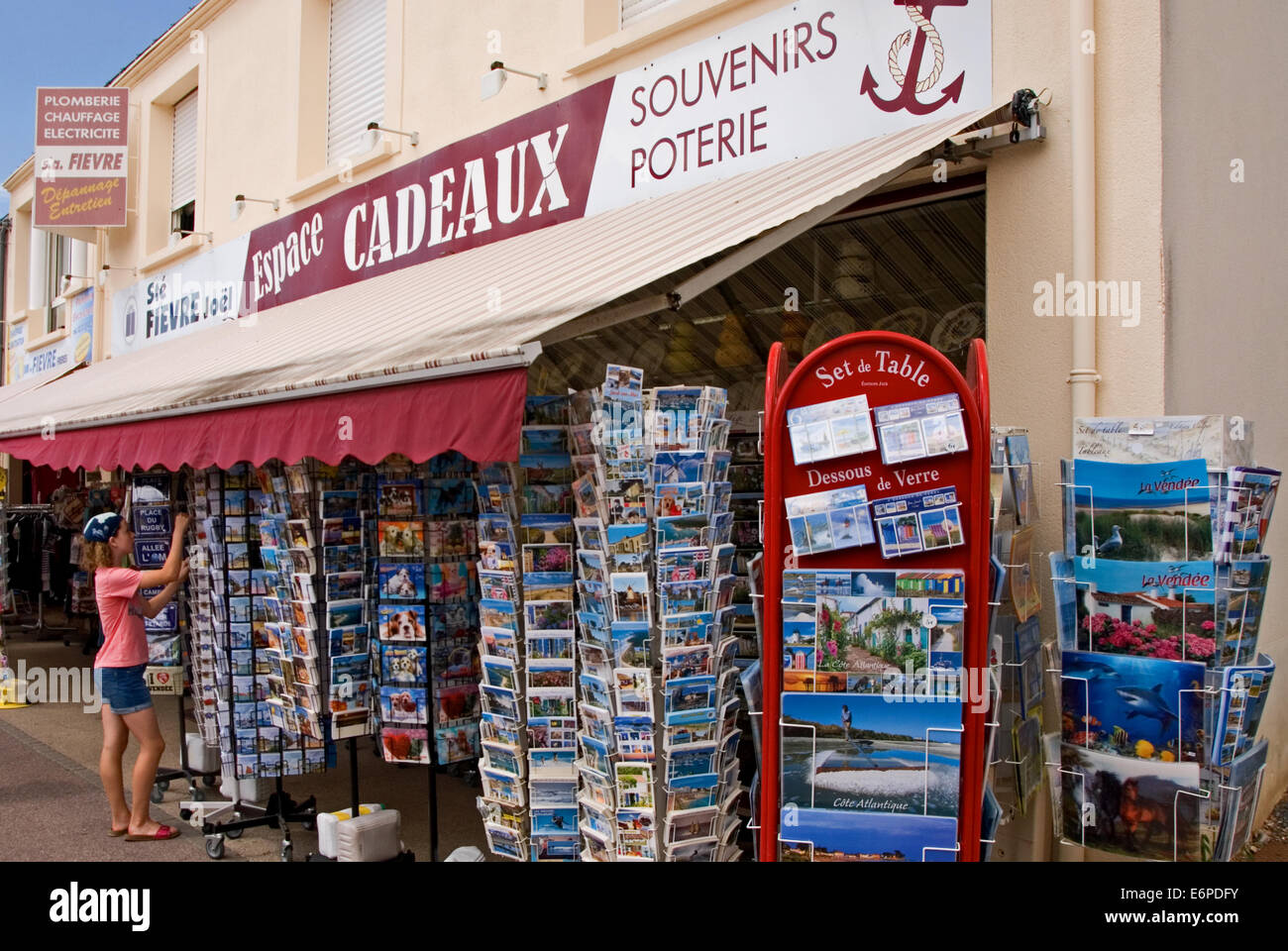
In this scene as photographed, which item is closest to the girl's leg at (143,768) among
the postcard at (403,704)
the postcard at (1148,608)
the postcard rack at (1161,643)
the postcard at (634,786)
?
the postcard at (403,704)

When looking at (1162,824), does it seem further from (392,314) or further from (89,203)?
(89,203)

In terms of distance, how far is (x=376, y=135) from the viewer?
9.26m

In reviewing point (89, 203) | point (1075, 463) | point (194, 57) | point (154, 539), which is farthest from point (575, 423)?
point (89, 203)

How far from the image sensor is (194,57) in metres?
12.9

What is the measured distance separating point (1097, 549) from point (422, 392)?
260 cm

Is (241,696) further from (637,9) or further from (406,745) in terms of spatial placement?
(637,9)

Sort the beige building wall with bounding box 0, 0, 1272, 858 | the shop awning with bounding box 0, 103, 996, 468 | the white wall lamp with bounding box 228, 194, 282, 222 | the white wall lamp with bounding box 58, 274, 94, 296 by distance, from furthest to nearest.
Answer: the white wall lamp with bounding box 58, 274, 94, 296 → the white wall lamp with bounding box 228, 194, 282, 222 → the beige building wall with bounding box 0, 0, 1272, 858 → the shop awning with bounding box 0, 103, 996, 468

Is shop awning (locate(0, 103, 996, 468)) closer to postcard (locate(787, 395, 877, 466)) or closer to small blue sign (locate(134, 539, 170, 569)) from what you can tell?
small blue sign (locate(134, 539, 170, 569))

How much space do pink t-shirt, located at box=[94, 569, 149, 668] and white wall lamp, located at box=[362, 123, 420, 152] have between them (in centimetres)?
451

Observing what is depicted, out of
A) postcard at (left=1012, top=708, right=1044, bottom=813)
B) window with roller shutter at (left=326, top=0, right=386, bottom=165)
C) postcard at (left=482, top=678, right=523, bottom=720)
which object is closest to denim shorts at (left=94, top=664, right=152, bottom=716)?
postcard at (left=482, top=678, right=523, bottom=720)

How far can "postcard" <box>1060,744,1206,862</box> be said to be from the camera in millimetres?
3514

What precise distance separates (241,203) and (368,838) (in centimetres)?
853

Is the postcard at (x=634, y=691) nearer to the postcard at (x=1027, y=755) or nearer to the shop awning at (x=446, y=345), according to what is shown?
the shop awning at (x=446, y=345)

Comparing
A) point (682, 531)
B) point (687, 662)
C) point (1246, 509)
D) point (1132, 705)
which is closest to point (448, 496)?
point (682, 531)
